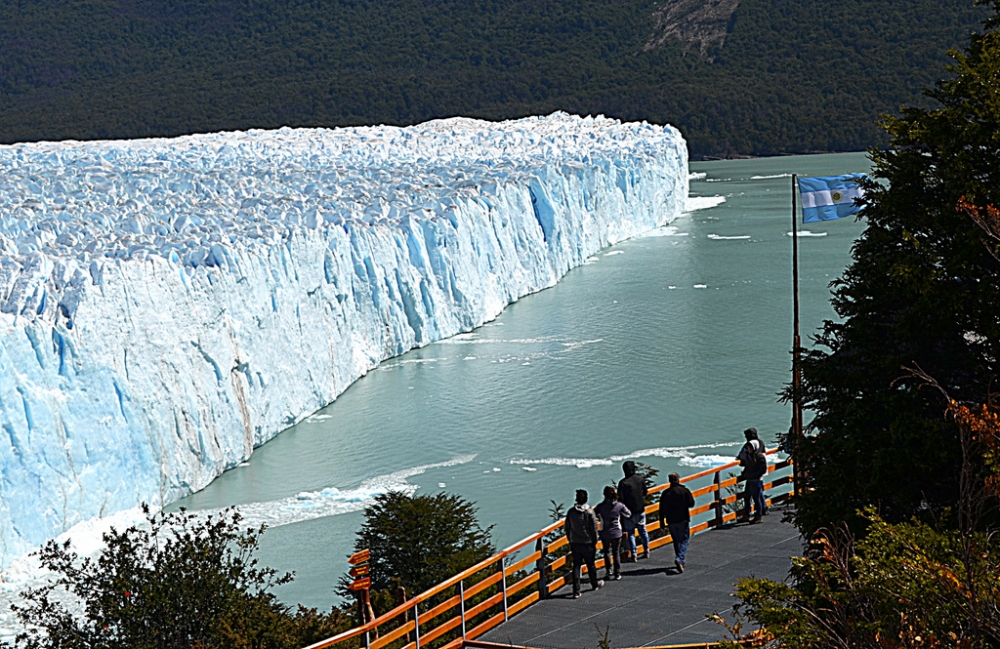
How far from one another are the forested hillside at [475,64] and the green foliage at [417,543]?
48.1 metres

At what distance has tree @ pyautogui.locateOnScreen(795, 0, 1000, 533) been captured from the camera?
19.4 feet

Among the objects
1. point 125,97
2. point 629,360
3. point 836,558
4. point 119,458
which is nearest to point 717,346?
point 629,360

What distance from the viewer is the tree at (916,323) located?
5926mm

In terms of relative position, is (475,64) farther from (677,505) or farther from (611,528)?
(611,528)

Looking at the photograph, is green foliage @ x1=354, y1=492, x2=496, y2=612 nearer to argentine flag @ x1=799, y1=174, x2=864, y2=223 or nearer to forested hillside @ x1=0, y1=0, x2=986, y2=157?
argentine flag @ x1=799, y1=174, x2=864, y2=223

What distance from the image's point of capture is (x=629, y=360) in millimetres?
19531

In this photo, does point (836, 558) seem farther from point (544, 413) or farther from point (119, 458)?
point (544, 413)

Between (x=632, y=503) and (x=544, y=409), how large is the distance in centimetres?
902

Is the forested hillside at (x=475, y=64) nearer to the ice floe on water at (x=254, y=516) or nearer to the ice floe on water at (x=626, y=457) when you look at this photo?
the ice floe on water at (x=626, y=457)

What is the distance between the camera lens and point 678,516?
7.73 meters

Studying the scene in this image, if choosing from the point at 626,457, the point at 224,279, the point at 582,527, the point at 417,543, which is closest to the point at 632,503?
the point at 582,527

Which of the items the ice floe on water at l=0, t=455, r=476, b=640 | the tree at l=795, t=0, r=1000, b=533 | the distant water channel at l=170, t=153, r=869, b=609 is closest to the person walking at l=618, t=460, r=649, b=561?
the tree at l=795, t=0, r=1000, b=533

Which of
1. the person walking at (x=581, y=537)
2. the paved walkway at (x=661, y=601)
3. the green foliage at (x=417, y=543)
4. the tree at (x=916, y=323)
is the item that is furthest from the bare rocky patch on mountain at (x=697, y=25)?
the tree at (x=916, y=323)

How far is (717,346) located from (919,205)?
1393cm
